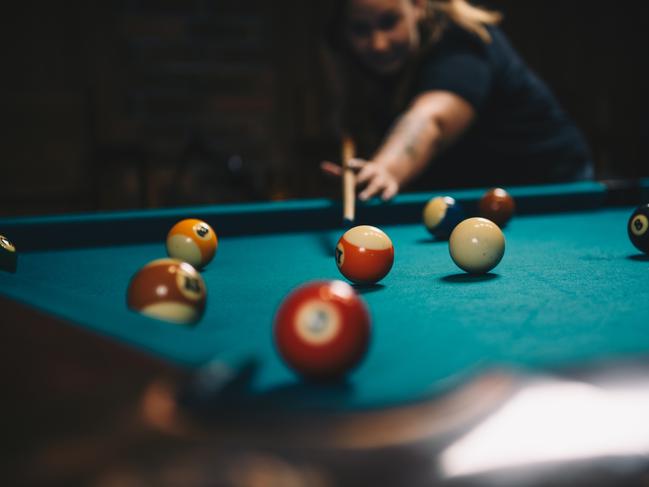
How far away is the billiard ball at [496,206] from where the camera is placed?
7.28 ft

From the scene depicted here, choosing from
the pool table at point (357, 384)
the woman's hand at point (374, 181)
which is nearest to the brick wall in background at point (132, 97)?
the woman's hand at point (374, 181)

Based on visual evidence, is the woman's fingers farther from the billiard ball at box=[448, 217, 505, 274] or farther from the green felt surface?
the billiard ball at box=[448, 217, 505, 274]

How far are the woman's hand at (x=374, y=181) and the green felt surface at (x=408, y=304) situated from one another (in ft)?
0.73

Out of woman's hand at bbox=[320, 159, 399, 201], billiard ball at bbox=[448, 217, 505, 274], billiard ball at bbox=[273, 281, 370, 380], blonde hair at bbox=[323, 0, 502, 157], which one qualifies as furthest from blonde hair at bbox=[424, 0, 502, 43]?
billiard ball at bbox=[273, 281, 370, 380]

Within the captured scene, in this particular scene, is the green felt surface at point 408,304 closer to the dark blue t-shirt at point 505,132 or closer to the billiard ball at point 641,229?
the billiard ball at point 641,229

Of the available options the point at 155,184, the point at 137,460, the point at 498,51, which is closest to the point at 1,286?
the point at 137,460

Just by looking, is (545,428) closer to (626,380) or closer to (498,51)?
(626,380)

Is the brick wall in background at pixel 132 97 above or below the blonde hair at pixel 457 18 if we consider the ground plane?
above

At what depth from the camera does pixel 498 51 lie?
311 centimetres

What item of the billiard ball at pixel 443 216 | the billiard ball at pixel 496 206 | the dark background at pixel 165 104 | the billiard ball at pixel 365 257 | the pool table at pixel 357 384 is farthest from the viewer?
the dark background at pixel 165 104

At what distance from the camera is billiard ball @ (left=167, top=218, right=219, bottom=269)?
1.68 metres

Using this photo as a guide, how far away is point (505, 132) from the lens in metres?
3.30

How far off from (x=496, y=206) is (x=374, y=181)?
46cm

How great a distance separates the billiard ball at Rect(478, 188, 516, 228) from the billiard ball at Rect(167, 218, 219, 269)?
38.7 inches
